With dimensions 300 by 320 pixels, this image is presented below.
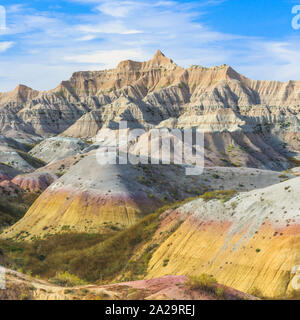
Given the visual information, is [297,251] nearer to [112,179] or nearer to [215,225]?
[215,225]

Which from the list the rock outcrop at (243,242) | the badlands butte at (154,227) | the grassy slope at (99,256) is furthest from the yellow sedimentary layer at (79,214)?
the rock outcrop at (243,242)

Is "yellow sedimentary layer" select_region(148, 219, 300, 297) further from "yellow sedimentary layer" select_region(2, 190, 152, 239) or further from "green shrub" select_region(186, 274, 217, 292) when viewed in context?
"yellow sedimentary layer" select_region(2, 190, 152, 239)

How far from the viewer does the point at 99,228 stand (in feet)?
139

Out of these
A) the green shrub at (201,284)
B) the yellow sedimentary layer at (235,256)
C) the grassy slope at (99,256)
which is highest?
the green shrub at (201,284)

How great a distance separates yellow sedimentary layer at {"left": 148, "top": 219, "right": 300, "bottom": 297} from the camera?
19.9 m

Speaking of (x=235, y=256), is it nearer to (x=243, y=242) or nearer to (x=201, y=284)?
(x=243, y=242)

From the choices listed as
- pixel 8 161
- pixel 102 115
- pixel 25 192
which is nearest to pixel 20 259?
pixel 25 192

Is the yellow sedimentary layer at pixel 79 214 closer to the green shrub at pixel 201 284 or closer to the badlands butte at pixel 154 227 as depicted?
the badlands butte at pixel 154 227

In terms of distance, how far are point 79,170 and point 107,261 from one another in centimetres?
2506

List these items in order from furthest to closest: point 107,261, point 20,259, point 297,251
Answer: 1. point 20,259
2. point 107,261
3. point 297,251

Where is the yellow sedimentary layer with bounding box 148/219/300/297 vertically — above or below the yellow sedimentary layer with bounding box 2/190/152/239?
above

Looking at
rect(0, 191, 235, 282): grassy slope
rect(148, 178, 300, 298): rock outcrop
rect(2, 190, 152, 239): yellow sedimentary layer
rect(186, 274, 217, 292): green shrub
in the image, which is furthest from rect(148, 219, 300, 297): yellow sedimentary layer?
rect(2, 190, 152, 239): yellow sedimentary layer

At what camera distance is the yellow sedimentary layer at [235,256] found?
19.9 meters

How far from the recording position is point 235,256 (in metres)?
22.9
